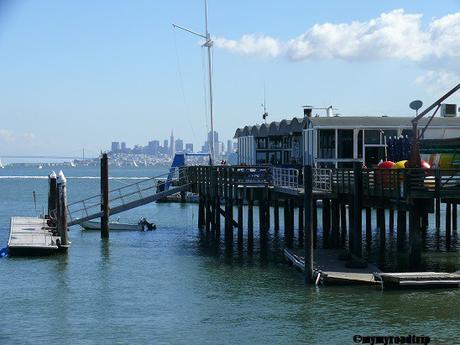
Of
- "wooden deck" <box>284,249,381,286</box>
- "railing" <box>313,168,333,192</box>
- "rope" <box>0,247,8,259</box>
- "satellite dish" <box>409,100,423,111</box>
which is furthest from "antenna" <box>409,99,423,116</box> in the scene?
"rope" <box>0,247,8,259</box>

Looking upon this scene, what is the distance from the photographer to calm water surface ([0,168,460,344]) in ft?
75.6

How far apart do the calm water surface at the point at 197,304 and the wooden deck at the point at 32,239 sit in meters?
0.71

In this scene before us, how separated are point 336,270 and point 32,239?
15915mm

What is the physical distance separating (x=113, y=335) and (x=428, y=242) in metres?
24.3

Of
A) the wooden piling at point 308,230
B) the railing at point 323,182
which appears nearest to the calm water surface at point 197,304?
the wooden piling at point 308,230

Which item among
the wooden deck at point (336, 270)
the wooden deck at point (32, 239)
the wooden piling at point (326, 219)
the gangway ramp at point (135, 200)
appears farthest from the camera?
the gangway ramp at point (135, 200)

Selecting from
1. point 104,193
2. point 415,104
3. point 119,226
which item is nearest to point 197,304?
point 104,193

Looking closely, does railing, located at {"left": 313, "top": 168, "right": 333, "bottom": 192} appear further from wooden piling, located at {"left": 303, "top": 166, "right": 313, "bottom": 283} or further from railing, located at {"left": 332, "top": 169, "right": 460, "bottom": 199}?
wooden piling, located at {"left": 303, "top": 166, "right": 313, "bottom": 283}

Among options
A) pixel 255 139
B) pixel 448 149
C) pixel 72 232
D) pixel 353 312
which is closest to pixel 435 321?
pixel 353 312

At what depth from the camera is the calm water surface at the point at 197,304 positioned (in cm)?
2303

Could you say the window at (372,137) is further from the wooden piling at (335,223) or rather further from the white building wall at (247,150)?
the white building wall at (247,150)

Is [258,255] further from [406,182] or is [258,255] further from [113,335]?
[113,335]

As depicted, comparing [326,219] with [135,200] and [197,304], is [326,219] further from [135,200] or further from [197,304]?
[135,200]

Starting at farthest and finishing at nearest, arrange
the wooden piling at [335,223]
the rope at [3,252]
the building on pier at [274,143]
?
the building on pier at [274,143]
the wooden piling at [335,223]
the rope at [3,252]
